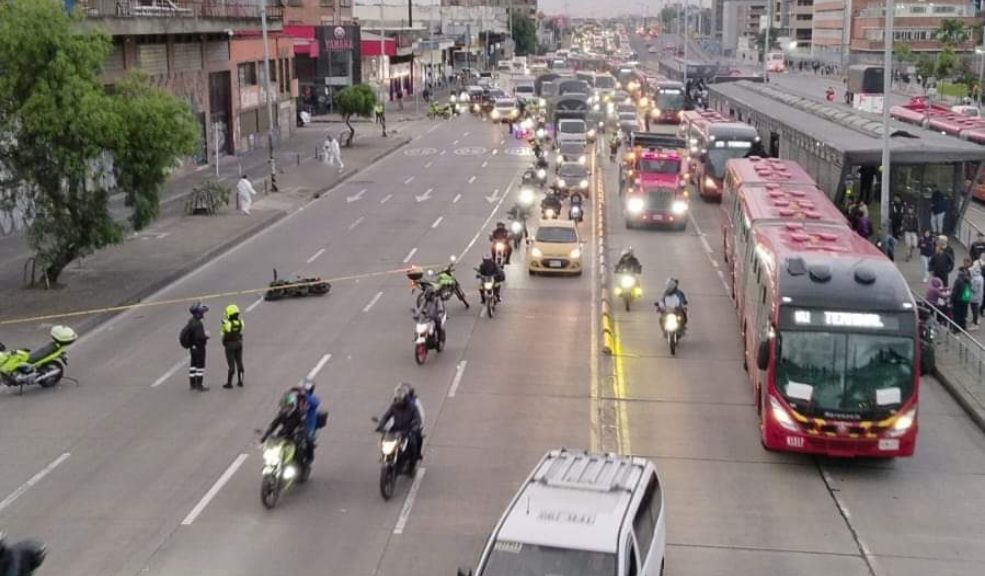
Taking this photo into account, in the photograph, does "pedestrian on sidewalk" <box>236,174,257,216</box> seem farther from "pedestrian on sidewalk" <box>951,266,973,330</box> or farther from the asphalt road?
"pedestrian on sidewalk" <box>951,266,973,330</box>

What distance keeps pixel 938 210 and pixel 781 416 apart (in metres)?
23.0

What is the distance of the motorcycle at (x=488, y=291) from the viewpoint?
28266 mm

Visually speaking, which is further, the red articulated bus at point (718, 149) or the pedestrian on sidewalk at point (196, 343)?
the red articulated bus at point (718, 149)

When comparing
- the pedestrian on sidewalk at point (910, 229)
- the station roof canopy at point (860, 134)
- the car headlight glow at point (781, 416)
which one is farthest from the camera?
the station roof canopy at point (860, 134)

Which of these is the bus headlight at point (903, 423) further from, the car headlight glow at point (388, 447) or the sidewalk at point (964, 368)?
the car headlight glow at point (388, 447)

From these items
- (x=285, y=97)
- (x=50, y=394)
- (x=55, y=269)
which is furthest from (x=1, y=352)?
(x=285, y=97)

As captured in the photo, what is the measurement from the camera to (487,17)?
190 metres

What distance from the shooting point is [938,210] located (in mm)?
38375

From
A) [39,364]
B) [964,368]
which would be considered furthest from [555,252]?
[39,364]

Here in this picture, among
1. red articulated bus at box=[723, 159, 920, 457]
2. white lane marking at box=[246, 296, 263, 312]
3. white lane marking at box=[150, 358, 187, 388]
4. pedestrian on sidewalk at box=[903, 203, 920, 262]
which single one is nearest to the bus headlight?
red articulated bus at box=[723, 159, 920, 457]

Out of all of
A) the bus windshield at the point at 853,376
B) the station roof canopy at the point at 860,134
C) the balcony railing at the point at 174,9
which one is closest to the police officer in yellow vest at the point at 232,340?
the bus windshield at the point at 853,376

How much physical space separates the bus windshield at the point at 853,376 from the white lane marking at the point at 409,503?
5.27 meters

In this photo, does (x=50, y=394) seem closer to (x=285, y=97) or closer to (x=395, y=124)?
(x=285, y=97)

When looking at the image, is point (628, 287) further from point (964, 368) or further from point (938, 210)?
point (938, 210)
